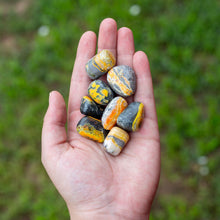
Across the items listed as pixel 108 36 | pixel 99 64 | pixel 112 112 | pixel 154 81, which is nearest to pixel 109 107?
pixel 112 112

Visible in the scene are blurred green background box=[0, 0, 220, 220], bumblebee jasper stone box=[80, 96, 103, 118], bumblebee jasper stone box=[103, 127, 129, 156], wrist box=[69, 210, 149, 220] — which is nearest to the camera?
wrist box=[69, 210, 149, 220]

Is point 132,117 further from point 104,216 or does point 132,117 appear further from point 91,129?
point 104,216

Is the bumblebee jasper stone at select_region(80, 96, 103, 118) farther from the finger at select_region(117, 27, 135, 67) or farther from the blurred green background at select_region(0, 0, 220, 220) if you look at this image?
the blurred green background at select_region(0, 0, 220, 220)

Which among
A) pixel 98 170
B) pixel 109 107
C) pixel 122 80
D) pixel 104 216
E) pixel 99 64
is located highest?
pixel 99 64

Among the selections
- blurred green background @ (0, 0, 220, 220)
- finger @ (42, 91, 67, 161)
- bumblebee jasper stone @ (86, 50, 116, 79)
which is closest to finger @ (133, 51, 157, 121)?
bumblebee jasper stone @ (86, 50, 116, 79)

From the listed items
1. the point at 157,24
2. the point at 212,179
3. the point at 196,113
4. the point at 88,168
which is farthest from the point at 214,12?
the point at 88,168

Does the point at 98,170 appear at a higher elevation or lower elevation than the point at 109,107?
lower

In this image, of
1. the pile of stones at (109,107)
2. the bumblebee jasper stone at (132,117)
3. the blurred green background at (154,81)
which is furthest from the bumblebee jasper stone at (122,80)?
the blurred green background at (154,81)

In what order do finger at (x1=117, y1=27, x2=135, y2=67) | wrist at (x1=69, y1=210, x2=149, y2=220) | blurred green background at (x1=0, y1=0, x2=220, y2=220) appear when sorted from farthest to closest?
blurred green background at (x1=0, y1=0, x2=220, y2=220) → finger at (x1=117, y1=27, x2=135, y2=67) → wrist at (x1=69, y1=210, x2=149, y2=220)
